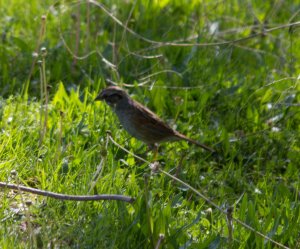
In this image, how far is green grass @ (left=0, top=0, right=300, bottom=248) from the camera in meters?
4.86

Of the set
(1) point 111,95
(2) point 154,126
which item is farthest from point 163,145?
(1) point 111,95

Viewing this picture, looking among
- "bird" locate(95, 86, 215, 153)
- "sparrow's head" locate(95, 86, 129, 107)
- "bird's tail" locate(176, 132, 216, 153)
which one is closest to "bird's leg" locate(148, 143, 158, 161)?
"bird" locate(95, 86, 215, 153)

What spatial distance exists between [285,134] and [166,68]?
136 centimetres

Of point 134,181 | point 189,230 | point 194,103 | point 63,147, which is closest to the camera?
point 189,230

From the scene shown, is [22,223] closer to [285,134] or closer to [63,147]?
[63,147]

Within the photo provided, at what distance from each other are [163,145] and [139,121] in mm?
406

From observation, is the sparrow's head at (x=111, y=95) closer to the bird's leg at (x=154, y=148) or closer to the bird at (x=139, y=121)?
the bird at (x=139, y=121)

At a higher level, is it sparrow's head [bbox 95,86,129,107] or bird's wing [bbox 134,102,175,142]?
sparrow's head [bbox 95,86,129,107]

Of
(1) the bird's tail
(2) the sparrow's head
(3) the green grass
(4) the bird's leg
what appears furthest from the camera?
(2) the sparrow's head

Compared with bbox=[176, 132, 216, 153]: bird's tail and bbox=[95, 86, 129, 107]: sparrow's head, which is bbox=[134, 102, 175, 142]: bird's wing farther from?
bbox=[95, 86, 129, 107]: sparrow's head

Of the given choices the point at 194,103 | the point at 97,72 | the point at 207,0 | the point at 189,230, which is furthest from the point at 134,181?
the point at 207,0

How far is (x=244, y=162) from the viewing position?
21.3ft

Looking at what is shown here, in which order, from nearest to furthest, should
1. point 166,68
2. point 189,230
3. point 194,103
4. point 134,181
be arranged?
point 189,230 < point 134,181 < point 194,103 < point 166,68

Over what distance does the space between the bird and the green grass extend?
132mm
